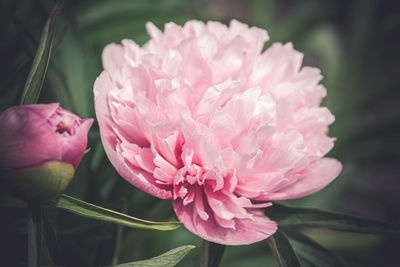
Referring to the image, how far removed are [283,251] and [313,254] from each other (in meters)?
0.07

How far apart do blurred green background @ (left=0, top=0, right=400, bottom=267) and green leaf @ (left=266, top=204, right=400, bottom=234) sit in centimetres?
5

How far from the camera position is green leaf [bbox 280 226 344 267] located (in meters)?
0.42

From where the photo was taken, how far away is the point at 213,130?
37cm

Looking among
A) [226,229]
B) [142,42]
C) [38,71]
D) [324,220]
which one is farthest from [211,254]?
[142,42]

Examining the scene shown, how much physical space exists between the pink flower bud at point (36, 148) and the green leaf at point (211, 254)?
6.1 inches

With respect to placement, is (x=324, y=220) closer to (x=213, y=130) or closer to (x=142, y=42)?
(x=213, y=130)

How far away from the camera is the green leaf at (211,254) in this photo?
0.38 m

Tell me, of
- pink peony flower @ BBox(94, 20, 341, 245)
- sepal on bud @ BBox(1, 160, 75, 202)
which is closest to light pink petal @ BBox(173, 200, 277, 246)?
pink peony flower @ BBox(94, 20, 341, 245)

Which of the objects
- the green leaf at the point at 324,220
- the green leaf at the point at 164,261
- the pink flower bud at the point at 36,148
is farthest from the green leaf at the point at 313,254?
the pink flower bud at the point at 36,148

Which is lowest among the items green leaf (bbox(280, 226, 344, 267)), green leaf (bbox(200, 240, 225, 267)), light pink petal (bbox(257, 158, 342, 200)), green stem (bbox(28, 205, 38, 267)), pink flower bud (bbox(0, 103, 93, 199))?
green stem (bbox(28, 205, 38, 267))

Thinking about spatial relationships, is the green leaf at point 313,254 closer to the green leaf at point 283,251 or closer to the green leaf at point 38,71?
the green leaf at point 283,251

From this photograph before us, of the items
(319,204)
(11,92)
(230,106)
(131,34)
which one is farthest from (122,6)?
(319,204)

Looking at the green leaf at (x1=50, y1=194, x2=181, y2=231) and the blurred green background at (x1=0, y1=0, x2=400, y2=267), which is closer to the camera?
the green leaf at (x1=50, y1=194, x2=181, y2=231)

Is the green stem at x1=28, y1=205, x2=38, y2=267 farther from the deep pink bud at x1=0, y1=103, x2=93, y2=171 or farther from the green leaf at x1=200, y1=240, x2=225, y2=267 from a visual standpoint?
the green leaf at x1=200, y1=240, x2=225, y2=267
